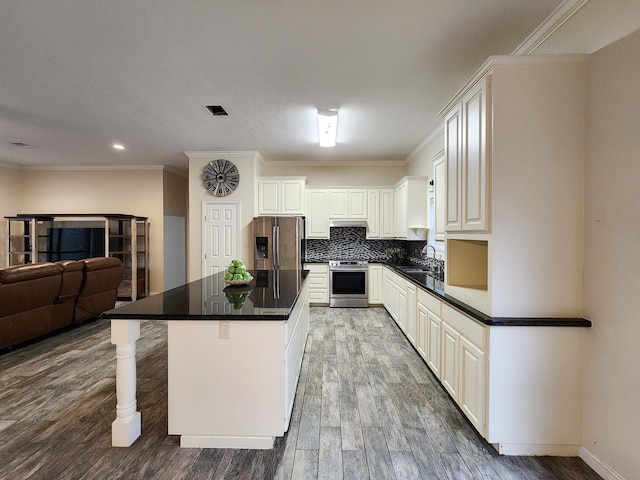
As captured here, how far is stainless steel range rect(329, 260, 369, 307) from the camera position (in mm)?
5418

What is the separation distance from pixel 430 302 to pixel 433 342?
1.19 ft

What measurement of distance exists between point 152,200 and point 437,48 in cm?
613

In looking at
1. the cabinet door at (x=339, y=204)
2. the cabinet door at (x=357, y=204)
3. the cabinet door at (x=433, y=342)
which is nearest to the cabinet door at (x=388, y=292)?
the cabinet door at (x=357, y=204)

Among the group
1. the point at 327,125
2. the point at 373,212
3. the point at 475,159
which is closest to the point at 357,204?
the point at 373,212

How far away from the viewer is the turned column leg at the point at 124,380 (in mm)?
1874

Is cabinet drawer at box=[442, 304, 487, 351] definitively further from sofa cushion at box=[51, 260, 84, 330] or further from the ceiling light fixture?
sofa cushion at box=[51, 260, 84, 330]

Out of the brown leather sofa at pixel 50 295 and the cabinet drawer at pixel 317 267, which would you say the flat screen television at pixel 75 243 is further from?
the cabinet drawer at pixel 317 267

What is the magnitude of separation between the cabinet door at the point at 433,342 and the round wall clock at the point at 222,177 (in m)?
3.93

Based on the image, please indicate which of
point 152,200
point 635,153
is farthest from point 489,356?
point 152,200

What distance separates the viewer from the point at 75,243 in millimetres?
6113

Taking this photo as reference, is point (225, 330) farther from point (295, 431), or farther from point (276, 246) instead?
point (276, 246)

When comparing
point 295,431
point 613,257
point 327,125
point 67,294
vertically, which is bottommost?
point 295,431

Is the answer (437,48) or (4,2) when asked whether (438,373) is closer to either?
(437,48)

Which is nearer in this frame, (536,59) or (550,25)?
(536,59)
